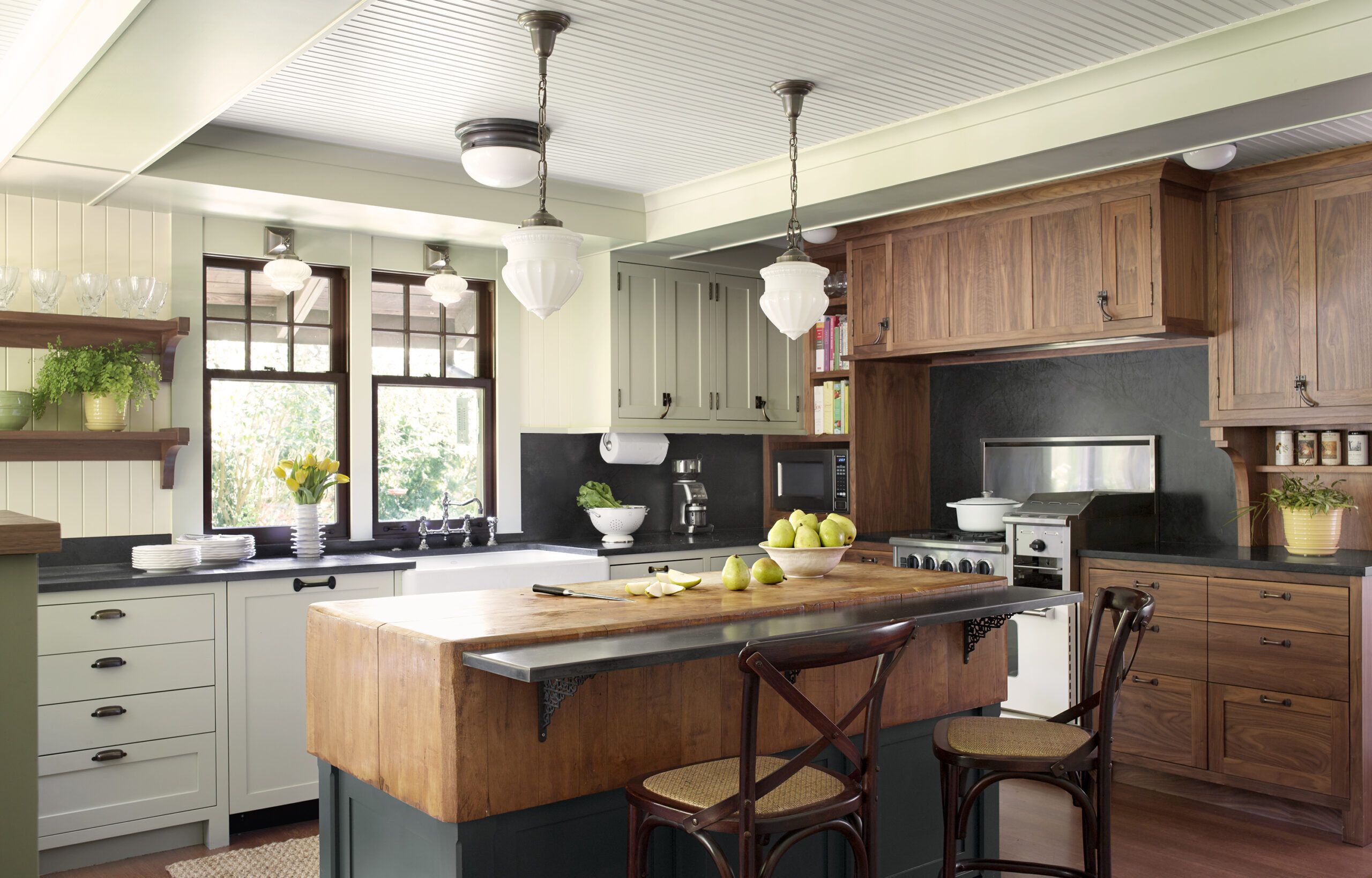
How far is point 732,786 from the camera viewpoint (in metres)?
2.20

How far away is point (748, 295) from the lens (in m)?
6.09

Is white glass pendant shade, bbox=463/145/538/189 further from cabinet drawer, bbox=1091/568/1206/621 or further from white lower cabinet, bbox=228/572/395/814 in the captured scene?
cabinet drawer, bbox=1091/568/1206/621

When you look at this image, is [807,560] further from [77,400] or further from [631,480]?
[77,400]

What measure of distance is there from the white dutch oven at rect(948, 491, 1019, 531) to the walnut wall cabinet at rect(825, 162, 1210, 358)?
74 cm

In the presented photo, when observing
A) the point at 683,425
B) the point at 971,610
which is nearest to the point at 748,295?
the point at 683,425

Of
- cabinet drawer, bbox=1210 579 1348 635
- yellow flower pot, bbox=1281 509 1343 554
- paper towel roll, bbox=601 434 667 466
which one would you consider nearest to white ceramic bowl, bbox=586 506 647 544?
paper towel roll, bbox=601 434 667 466

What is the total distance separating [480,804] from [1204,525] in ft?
12.4

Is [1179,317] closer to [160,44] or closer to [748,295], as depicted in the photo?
[748,295]

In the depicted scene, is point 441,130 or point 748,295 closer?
point 441,130

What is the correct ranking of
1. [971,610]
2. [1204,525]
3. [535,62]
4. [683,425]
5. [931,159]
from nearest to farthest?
1. [971,610]
2. [535,62]
3. [931,159]
4. [1204,525]
5. [683,425]

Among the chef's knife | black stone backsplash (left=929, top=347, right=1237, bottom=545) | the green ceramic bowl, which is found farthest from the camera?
black stone backsplash (left=929, top=347, right=1237, bottom=545)

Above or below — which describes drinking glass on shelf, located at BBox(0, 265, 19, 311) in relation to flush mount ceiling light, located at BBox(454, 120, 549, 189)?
below

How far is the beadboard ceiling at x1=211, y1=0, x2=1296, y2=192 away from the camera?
2.97 meters

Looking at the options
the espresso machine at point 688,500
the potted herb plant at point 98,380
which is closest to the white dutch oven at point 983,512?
the espresso machine at point 688,500
